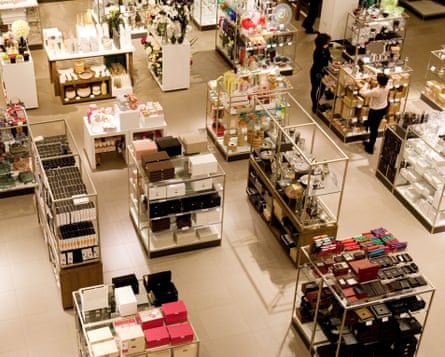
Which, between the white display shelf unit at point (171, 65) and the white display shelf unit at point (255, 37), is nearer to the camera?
the white display shelf unit at point (171, 65)

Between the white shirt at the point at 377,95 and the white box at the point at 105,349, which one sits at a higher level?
the white shirt at the point at 377,95

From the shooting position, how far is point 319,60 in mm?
14438

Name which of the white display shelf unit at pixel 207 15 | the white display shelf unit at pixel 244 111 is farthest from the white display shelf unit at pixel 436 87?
the white display shelf unit at pixel 207 15

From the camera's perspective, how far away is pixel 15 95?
14234 millimetres

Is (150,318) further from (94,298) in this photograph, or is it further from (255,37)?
(255,37)

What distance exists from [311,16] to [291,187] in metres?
8.65

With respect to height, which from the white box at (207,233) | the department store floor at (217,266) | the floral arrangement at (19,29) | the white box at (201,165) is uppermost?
the floral arrangement at (19,29)

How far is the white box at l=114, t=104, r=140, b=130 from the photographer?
1238 cm

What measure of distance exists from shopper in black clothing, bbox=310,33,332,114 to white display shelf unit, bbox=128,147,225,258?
4.28m

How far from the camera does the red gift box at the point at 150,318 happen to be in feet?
27.7

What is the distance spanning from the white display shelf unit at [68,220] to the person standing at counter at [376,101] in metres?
5.67

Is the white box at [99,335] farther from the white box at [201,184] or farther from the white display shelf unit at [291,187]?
the white display shelf unit at [291,187]

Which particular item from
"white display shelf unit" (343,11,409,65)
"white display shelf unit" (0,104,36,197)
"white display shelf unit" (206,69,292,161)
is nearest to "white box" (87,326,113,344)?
"white display shelf unit" (0,104,36,197)

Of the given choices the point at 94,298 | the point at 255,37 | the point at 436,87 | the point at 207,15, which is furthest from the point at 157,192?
the point at 207,15
